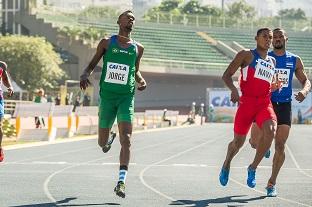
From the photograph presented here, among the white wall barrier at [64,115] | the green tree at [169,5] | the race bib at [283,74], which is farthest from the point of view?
the green tree at [169,5]

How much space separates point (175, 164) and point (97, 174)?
10.0ft

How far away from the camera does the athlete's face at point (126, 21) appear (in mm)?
9766

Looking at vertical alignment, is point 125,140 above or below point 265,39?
below

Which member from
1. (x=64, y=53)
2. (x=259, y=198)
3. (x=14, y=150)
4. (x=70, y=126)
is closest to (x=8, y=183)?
(x=259, y=198)

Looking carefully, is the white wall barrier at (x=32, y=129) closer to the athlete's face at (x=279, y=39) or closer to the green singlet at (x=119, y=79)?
the green singlet at (x=119, y=79)

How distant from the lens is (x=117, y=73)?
969 centimetres

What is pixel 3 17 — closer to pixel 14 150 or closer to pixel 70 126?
pixel 70 126

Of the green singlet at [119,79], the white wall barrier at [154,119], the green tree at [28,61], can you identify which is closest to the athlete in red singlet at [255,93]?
the green singlet at [119,79]

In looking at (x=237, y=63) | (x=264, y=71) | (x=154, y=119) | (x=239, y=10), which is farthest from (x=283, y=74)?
(x=239, y=10)

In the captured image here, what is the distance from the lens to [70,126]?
3002cm

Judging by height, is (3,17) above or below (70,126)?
above

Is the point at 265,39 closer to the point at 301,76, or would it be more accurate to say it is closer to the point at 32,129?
the point at 301,76

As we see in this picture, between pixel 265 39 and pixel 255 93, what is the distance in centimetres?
65

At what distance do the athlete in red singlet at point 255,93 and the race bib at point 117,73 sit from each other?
1233 millimetres
